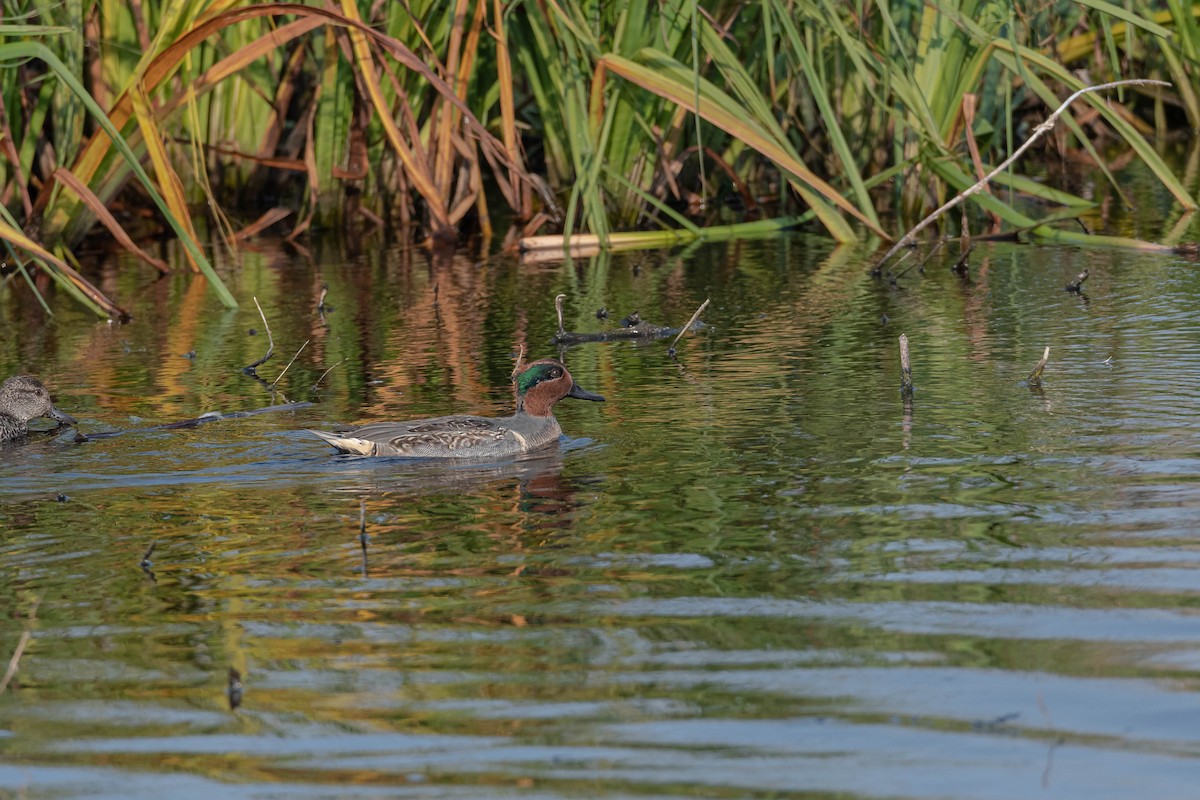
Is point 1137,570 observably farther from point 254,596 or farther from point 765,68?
point 765,68

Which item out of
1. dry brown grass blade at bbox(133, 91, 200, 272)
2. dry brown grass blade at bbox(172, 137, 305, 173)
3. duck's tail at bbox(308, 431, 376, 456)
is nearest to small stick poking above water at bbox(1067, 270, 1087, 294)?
duck's tail at bbox(308, 431, 376, 456)

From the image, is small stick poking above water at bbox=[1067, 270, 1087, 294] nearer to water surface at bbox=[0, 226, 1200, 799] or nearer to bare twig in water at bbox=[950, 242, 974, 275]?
water surface at bbox=[0, 226, 1200, 799]

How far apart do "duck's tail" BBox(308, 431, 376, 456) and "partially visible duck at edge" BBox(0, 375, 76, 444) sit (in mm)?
1740

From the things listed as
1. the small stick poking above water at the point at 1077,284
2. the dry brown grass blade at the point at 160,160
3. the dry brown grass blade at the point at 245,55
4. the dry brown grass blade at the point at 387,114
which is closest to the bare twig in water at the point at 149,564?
the dry brown grass blade at the point at 160,160

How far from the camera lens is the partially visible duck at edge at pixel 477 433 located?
765cm

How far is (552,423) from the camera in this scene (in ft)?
26.6

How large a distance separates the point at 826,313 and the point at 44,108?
5.96m

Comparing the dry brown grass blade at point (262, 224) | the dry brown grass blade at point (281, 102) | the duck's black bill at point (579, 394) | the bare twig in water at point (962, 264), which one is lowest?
the duck's black bill at point (579, 394)

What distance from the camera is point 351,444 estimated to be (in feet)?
25.0

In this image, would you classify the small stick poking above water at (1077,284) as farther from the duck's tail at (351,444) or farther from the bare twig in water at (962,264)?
the duck's tail at (351,444)

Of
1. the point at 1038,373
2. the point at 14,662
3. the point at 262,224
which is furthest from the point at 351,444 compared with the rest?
the point at 262,224

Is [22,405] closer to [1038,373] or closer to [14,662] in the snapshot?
[14,662]


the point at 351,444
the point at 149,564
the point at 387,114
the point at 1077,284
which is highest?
the point at 387,114

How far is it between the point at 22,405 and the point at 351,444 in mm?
2126
